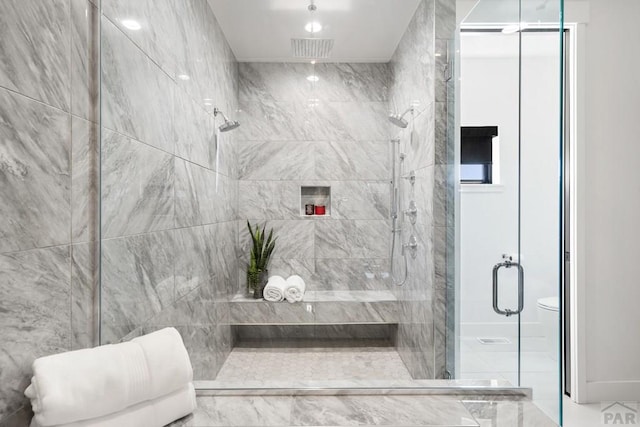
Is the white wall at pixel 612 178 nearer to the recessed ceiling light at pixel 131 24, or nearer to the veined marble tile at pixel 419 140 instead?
the veined marble tile at pixel 419 140

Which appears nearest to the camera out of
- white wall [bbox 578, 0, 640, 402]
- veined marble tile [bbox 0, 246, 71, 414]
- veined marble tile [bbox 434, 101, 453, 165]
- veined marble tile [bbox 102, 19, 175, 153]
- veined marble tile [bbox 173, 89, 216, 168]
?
veined marble tile [bbox 0, 246, 71, 414]

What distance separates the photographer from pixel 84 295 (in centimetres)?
128

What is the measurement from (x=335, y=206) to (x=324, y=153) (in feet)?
0.68

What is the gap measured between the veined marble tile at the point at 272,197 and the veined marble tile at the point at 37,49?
24.8 inches

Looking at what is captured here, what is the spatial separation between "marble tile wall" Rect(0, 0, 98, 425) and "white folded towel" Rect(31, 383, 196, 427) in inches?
7.2

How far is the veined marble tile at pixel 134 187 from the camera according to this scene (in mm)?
1375

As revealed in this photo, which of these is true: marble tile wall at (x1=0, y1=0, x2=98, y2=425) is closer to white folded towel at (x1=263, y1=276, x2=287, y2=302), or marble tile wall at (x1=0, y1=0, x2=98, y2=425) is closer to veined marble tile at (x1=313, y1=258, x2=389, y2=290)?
white folded towel at (x1=263, y1=276, x2=287, y2=302)

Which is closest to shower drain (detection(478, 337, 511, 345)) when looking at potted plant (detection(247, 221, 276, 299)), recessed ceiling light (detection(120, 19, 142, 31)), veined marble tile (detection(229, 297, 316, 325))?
veined marble tile (detection(229, 297, 316, 325))

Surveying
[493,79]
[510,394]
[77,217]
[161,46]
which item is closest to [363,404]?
[510,394]

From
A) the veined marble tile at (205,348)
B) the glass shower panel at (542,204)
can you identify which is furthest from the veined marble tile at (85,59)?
the glass shower panel at (542,204)

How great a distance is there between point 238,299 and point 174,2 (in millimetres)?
1309

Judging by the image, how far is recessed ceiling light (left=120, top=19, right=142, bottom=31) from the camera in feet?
4.65

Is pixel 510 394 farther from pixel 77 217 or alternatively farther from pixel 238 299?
pixel 77 217

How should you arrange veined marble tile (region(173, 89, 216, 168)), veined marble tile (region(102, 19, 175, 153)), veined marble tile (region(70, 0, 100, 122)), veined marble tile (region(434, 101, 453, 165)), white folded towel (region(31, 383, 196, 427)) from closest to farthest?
white folded towel (region(31, 383, 196, 427))
veined marble tile (region(70, 0, 100, 122))
veined marble tile (region(102, 19, 175, 153))
veined marble tile (region(434, 101, 453, 165))
veined marble tile (region(173, 89, 216, 168))
